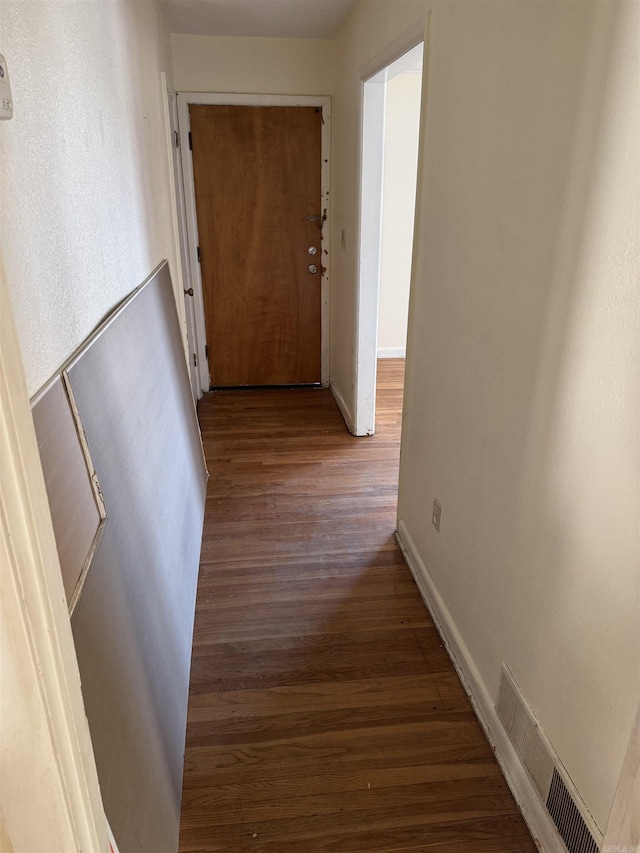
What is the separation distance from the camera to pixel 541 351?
4.43 feet

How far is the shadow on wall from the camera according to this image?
3.59 ft

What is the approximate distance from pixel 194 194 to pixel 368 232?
1.47 metres

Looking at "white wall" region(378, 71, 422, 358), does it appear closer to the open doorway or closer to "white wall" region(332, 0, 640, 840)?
the open doorway

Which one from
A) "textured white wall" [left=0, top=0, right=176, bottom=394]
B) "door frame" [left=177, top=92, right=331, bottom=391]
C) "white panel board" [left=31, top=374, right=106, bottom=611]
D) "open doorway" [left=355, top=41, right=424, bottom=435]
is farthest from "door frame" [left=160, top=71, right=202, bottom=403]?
"white panel board" [left=31, top=374, right=106, bottom=611]

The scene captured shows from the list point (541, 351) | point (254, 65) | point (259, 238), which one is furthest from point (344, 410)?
point (541, 351)

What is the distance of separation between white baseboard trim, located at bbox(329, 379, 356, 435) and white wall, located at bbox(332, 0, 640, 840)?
165 centimetres

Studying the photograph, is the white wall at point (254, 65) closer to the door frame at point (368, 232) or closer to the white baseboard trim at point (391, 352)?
the door frame at point (368, 232)

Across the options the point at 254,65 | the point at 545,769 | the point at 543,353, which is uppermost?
the point at 254,65

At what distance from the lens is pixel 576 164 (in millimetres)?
1180

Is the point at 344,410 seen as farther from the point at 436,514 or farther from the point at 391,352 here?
the point at 436,514

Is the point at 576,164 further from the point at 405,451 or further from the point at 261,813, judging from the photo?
the point at 261,813

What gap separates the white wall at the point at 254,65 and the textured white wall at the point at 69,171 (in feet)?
4.91

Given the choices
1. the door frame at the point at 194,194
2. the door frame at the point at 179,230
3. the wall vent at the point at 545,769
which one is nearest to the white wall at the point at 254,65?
the door frame at the point at 194,194

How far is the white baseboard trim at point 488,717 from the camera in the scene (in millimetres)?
1420
